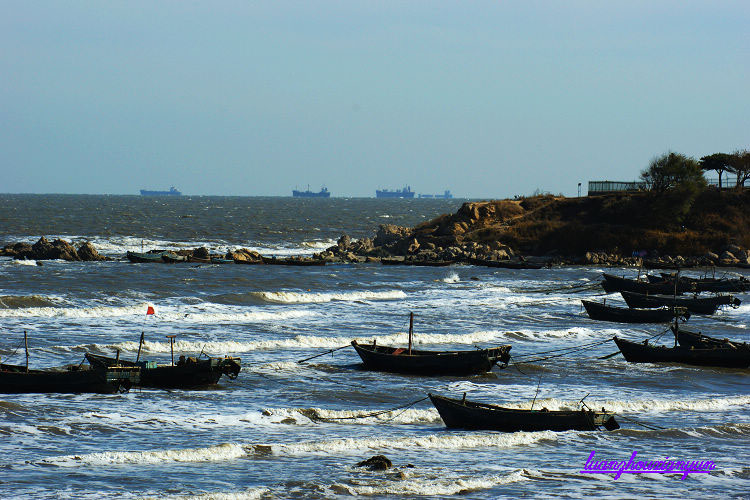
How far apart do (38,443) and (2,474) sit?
271 centimetres

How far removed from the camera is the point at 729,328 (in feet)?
151

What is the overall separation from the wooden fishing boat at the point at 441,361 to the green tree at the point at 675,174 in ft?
194

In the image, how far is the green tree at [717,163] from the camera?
96.3 meters

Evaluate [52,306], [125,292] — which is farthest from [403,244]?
[52,306]

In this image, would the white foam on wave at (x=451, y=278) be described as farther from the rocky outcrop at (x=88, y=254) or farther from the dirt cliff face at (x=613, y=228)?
the rocky outcrop at (x=88, y=254)

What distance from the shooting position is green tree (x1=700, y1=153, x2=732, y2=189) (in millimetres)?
96312

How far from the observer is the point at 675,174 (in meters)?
89.2

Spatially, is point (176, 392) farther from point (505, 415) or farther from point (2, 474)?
point (505, 415)

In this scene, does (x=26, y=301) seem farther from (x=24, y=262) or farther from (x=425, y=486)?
(x=425, y=486)

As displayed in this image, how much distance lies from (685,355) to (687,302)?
17.8 meters

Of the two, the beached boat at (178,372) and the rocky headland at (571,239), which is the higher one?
the rocky headland at (571,239)

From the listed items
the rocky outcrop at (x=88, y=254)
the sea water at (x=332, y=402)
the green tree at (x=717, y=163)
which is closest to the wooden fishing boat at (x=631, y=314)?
the sea water at (x=332, y=402)

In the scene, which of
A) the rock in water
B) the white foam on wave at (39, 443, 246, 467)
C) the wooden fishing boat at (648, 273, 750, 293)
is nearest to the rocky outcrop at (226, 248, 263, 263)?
the wooden fishing boat at (648, 273, 750, 293)

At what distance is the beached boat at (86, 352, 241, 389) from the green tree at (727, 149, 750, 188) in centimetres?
7642
